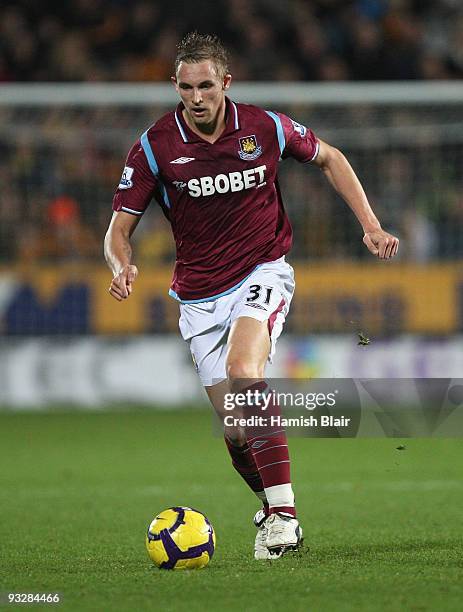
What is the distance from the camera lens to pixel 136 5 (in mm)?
17625

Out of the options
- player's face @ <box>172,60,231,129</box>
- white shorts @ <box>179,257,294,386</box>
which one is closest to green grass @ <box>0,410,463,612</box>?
white shorts @ <box>179,257,294,386</box>

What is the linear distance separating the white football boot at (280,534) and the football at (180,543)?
0.89ft

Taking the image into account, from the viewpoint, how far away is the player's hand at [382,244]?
17.7 ft

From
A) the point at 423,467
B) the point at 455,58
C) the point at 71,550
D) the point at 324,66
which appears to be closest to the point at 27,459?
the point at 423,467

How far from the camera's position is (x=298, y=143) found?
19.1 ft

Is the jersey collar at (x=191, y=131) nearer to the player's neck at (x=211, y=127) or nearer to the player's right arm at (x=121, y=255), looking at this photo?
the player's neck at (x=211, y=127)

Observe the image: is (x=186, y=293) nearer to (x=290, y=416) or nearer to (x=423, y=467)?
(x=290, y=416)

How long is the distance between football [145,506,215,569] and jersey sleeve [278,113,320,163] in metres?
1.90

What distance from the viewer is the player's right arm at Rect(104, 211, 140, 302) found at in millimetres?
5148

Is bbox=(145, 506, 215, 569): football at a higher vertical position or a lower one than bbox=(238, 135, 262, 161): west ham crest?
lower

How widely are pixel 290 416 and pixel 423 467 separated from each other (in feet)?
13.5

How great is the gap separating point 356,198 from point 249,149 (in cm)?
57

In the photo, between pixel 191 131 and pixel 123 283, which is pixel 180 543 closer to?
pixel 123 283

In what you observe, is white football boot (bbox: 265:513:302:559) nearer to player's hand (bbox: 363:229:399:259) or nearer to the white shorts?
the white shorts
